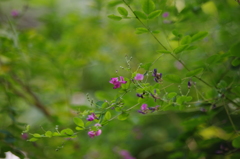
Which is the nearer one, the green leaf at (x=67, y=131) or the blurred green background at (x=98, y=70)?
the green leaf at (x=67, y=131)

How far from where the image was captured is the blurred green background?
1.00 m

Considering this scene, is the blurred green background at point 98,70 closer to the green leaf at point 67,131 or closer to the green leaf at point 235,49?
the green leaf at point 235,49

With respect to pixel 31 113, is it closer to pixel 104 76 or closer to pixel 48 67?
pixel 104 76

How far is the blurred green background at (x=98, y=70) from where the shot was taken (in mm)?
1003

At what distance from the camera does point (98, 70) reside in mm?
2332

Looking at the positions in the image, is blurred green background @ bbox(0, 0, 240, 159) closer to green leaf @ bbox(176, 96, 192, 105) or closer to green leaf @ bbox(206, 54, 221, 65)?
green leaf @ bbox(206, 54, 221, 65)

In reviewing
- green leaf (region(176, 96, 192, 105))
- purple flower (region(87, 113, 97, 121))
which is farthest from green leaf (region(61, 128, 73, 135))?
green leaf (region(176, 96, 192, 105))

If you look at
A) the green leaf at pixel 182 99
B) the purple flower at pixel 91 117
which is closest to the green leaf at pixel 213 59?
the green leaf at pixel 182 99

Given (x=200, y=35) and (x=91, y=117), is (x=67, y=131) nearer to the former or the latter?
(x=91, y=117)

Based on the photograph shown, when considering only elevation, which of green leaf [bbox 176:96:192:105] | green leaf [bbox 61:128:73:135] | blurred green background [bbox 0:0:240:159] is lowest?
green leaf [bbox 61:128:73:135]

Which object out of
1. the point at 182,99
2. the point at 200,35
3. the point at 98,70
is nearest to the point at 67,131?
the point at 182,99

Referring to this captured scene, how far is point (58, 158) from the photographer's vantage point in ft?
4.45

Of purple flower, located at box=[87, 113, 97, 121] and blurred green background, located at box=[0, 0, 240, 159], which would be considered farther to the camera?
blurred green background, located at box=[0, 0, 240, 159]

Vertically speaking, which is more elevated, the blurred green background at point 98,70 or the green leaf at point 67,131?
the blurred green background at point 98,70
